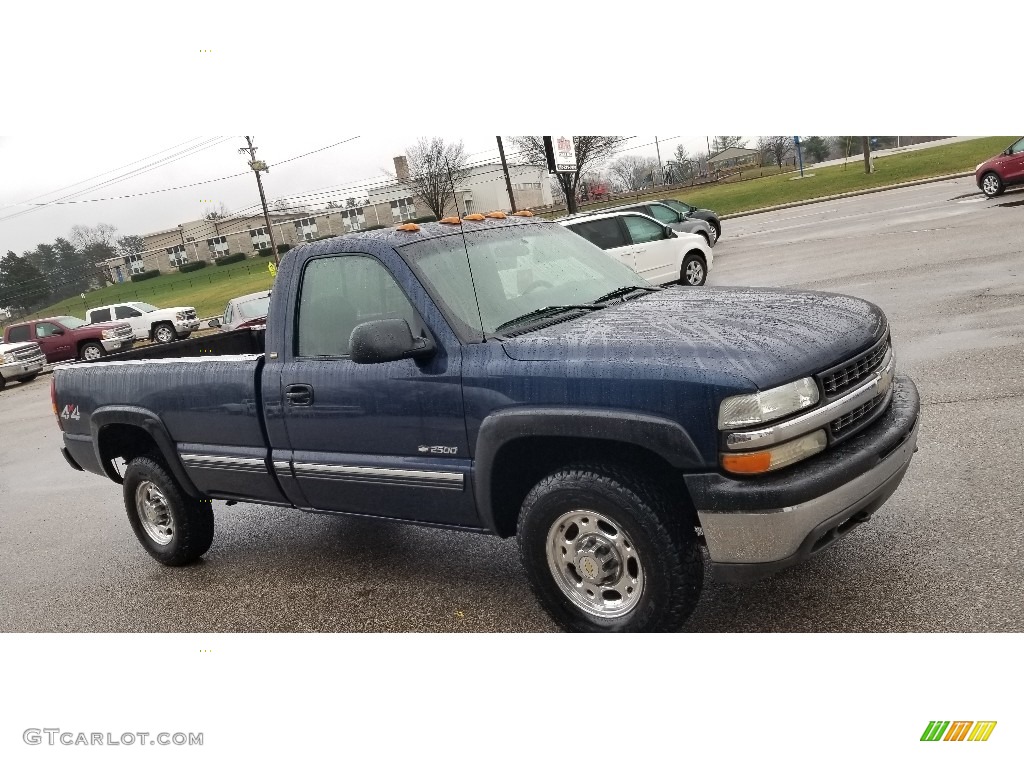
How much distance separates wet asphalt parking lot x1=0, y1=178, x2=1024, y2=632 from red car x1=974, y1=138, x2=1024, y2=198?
1141cm

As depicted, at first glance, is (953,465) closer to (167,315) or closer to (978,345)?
(978,345)

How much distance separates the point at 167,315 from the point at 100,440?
70.8 feet

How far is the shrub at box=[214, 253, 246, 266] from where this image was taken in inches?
362

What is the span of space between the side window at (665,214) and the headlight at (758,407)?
723 inches

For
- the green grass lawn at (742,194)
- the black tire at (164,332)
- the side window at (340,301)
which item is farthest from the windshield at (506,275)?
the black tire at (164,332)

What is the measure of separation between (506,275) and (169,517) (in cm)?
297

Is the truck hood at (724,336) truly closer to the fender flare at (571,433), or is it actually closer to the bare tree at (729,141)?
the fender flare at (571,433)

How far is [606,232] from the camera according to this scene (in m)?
14.9

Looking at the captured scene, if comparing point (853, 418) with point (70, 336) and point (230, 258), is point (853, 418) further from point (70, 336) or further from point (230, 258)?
point (70, 336)

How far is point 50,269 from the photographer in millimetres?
A: 9125

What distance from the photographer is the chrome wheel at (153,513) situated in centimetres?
546

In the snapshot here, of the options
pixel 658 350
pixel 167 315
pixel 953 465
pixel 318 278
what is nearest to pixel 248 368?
pixel 318 278

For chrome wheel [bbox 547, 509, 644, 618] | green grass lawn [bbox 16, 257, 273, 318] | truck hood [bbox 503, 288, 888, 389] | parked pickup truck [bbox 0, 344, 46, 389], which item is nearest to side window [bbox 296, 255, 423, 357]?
truck hood [bbox 503, 288, 888, 389]

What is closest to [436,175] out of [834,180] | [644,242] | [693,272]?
[644,242]
